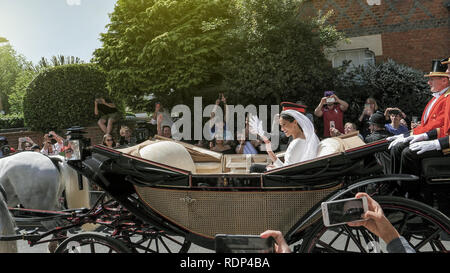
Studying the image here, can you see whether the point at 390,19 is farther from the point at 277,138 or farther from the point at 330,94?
the point at 277,138

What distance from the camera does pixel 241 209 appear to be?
2828 millimetres

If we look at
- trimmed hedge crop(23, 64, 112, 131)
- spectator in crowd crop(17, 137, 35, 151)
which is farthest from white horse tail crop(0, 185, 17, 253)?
trimmed hedge crop(23, 64, 112, 131)

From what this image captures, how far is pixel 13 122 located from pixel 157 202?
16.9 meters

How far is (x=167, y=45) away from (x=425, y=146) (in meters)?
8.04

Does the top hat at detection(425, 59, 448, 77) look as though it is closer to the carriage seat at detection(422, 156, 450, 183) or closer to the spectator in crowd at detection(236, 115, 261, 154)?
the carriage seat at detection(422, 156, 450, 183)

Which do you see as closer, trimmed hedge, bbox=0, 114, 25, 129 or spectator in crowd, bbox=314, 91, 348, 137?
spectator in crowd, bbox=314, 91, 348, 137

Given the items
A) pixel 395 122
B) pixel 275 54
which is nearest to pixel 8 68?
pixel 275 54

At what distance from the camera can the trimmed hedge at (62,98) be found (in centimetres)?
1404

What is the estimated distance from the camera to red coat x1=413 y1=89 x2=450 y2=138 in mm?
2826

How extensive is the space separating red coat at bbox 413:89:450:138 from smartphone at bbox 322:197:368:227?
77.0 inches

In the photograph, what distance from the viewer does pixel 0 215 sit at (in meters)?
2.82

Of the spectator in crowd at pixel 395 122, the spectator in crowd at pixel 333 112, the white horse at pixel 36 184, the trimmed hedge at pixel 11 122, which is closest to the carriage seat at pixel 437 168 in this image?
the white horse at pixel 36 184

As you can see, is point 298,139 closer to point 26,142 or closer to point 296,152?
point 296,152

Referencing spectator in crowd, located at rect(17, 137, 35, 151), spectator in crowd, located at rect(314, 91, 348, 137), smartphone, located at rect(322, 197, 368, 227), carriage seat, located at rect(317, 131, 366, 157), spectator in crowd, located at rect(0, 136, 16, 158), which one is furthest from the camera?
spectator in crowd, located at rect(17, 137, 35, 151)
